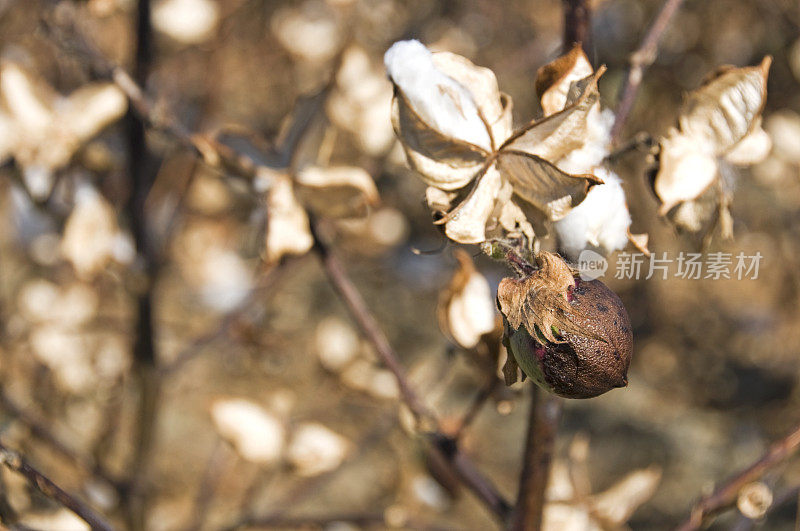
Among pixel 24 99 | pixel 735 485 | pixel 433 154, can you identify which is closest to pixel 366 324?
pixel 433 154

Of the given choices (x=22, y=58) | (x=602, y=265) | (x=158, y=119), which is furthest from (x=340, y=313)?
(x=602, y=265)

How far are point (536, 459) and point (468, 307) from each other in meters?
0.12

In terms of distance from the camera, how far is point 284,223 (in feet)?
1.73

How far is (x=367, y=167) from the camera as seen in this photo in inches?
38.1

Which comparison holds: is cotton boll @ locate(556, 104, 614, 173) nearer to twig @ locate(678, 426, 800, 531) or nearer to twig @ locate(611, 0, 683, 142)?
twig @ locate(611, 0, 683, 142)

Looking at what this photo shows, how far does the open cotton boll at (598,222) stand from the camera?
1.30 ft

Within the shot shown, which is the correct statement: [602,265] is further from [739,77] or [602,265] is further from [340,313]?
[340,313]

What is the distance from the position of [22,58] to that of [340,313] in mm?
1167

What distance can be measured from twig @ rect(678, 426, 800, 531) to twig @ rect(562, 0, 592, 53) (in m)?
0.35

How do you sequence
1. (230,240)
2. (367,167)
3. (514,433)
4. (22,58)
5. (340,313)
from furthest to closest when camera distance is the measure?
(340,313) < (514,433) < (230,240) < (22,58) < (367,167)

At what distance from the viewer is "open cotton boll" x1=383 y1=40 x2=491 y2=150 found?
373 millimetres

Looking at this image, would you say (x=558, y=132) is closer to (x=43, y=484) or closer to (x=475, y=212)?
(x=475, y=212)

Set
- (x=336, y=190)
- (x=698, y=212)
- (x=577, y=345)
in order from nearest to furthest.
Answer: (x=577, y=345) → (x=698, y=212) → (x=336, y=190)

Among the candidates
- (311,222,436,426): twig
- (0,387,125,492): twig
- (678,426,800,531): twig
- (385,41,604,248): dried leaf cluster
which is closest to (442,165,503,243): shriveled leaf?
(385,41,604,248): dried leaf cluster
